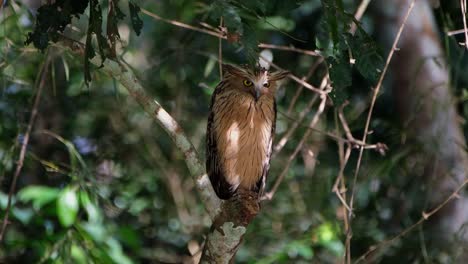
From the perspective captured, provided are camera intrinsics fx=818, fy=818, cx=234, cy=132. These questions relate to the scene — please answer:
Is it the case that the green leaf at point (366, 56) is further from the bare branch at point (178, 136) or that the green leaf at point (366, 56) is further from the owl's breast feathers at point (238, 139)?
the owl's breast feathers at point (238, 139)

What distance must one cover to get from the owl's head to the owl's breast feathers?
0.13 feet

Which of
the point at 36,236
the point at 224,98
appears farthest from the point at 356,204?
the point at 36,236

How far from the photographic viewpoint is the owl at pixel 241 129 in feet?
12.7

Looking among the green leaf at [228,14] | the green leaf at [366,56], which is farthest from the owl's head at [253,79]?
the green leaf at [228,14]

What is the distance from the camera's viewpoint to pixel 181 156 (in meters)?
5.66

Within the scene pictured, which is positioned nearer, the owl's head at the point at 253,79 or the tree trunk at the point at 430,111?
the owl's head at the point at 253,79

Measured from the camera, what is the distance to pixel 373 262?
4949 millimetres

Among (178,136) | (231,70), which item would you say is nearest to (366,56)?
(178,136)

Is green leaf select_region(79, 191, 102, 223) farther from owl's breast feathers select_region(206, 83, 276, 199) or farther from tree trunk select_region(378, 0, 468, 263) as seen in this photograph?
tree trunk select_region(378, 0, 468, 263)

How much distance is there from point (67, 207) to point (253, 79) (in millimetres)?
1045

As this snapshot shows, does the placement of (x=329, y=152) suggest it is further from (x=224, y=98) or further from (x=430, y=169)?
(x=224, y=98)

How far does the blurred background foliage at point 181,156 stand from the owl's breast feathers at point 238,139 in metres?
0.47

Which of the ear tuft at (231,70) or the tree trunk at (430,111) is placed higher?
the ear tuft at (231,70)

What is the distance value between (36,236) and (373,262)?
2.03 m
